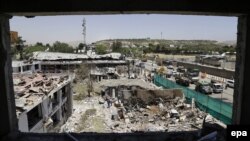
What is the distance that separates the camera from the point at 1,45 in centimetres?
360

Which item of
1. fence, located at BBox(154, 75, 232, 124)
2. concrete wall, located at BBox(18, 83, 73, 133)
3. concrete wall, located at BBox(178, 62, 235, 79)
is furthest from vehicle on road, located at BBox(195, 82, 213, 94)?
concrete wall, located at BBox(18, 83, 73, 133)

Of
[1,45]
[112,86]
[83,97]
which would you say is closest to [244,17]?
[1,45]

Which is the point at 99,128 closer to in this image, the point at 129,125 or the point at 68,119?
the point at 129,125

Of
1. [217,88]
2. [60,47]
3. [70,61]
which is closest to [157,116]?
[217,88]

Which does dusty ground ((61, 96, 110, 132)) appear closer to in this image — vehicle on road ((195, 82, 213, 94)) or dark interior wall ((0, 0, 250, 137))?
vehicle on road ((195, 82, 213, 94))

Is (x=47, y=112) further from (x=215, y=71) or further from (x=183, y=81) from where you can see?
(x=215, y=71)

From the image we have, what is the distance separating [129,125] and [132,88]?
9.64 m

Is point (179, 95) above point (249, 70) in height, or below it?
below
